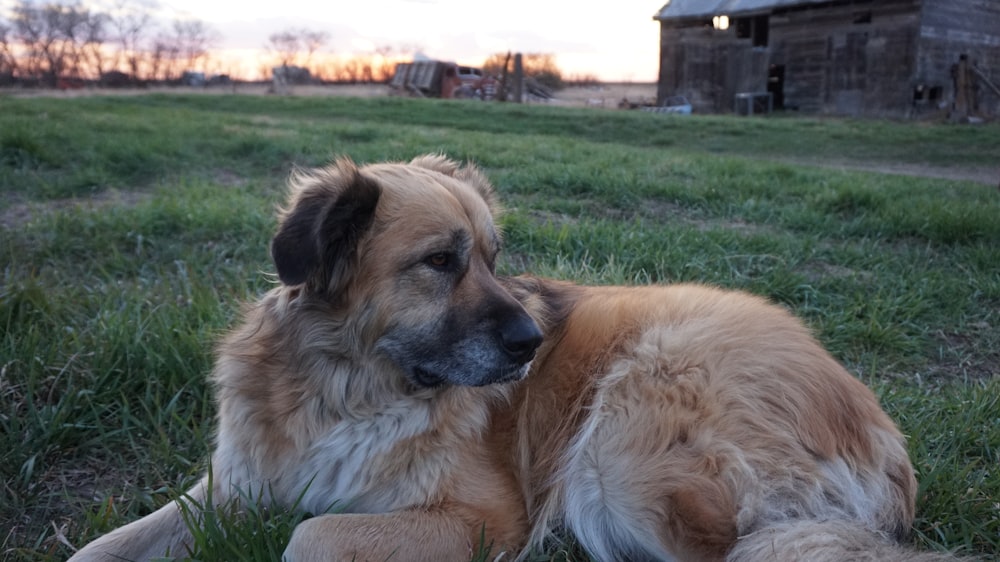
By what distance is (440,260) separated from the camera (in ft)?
8.00

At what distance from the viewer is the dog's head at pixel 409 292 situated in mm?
2357

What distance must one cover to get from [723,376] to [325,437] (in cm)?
135

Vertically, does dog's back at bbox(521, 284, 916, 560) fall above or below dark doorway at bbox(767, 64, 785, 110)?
below

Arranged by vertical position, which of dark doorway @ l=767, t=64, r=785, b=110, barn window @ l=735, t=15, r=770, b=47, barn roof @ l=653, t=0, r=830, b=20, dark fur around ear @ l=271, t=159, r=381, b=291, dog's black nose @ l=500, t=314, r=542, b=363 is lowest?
dog's black nose @ l=500, t=314, r=542, b=363

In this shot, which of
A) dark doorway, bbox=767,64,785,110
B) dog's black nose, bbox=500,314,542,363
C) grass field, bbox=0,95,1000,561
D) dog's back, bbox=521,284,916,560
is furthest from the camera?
dark doorway, bbox=767,64,785,110

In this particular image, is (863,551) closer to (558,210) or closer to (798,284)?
(798,284)

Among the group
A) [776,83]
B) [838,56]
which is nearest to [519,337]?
[838,56]

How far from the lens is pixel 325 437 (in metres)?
2.41

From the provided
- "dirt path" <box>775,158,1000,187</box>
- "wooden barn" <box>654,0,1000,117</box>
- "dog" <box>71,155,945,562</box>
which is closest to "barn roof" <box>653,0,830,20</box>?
"wooden barn" <box>654,0,1000,117</box>

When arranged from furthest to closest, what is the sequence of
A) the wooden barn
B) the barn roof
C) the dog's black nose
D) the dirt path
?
1. the barn roof
2. the wooden barn
3. the dirt path
4. the dog's black nose

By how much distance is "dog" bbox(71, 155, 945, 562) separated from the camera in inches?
85.8

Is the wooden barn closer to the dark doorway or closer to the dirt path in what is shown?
the dark doorway

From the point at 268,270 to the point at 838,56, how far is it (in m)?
24.0

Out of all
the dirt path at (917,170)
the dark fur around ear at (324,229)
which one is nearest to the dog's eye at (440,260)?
the dark fur around ear at (324,229)
